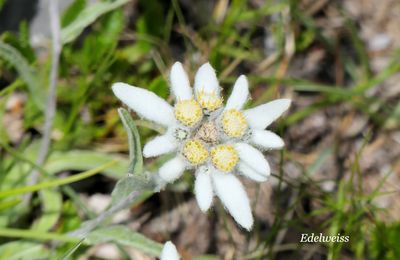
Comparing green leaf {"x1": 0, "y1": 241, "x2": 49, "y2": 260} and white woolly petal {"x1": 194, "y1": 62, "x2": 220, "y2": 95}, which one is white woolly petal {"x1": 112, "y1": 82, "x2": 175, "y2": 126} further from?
green leaf {"x1": 0, "y1": 241, "x2": 49, "y2": 260}

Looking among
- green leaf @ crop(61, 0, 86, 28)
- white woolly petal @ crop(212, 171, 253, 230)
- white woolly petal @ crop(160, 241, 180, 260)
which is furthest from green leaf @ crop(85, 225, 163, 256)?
green leaf @ crop(61, 0, 86, 28)

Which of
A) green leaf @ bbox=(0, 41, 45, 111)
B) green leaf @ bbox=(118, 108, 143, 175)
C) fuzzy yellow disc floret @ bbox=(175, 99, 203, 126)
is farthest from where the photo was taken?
green leaf @ bbox=(0, 41, 45, 111)

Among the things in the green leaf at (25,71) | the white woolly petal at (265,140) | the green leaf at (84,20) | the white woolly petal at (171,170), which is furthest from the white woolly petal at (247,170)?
the green leaf at (25,71)

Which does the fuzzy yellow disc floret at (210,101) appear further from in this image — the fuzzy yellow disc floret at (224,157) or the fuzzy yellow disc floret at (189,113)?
the fuzzy yellow disc floret at (224,157)

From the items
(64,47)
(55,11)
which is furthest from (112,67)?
(55,11)

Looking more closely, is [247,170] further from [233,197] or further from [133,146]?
[133,146]

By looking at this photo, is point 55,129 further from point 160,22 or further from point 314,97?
point 314,97
